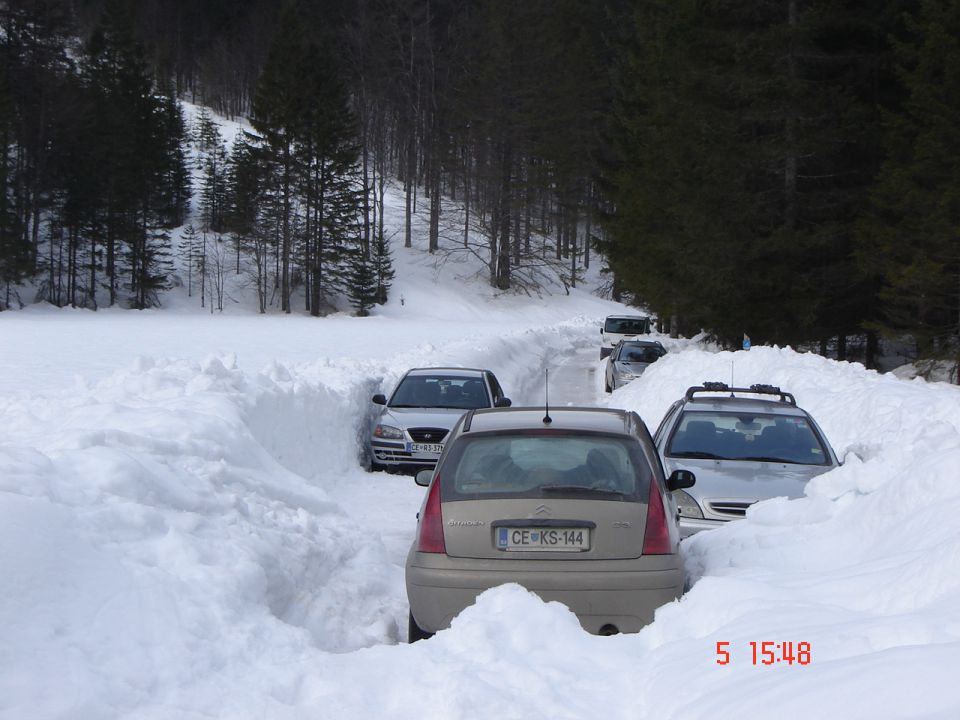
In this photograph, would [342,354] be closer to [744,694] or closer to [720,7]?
[720,7]

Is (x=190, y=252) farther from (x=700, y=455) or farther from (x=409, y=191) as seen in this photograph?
(x=700, y=455)

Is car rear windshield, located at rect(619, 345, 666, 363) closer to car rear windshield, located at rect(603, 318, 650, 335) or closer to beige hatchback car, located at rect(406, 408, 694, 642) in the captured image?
car rear windshield, located at rect(603, 318, 650, 335)

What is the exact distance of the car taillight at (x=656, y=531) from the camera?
17.1 ft

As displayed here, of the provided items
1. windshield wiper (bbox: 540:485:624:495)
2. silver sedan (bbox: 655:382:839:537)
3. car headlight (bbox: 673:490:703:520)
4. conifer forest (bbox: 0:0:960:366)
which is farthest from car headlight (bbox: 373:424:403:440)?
conifer forest (bbox: 0:0:960:366)

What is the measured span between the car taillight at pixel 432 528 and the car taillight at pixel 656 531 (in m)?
1.11

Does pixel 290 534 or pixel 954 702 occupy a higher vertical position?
pixel 954 702

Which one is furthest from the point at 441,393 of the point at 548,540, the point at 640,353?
the point at 640,353

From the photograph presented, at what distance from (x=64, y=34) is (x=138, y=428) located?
52.4m

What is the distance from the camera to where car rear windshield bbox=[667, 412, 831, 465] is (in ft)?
28.7

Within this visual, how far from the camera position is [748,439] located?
9.09m

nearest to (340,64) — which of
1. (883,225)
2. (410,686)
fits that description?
Answer: (883,225)

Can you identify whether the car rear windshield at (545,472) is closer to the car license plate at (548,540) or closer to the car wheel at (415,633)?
the car license plate at (548,540)

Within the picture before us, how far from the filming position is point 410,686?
14.1 ft
